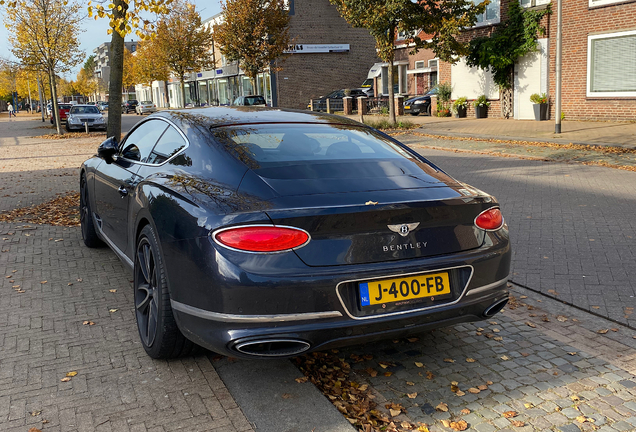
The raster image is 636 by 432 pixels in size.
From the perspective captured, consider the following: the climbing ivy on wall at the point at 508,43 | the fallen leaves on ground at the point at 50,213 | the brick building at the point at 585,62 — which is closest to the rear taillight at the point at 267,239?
the fallen leaves on ground at the point at 50,213

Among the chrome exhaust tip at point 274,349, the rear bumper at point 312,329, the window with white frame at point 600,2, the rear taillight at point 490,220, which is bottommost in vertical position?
the chrome exhaust tip at point 274,349

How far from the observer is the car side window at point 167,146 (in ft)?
12.9

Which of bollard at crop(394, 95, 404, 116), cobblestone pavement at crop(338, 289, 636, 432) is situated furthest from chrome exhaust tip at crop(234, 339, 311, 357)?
bollard at crop(394, 95, 404, 116)

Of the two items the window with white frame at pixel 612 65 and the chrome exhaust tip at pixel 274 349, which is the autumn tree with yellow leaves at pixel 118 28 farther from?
the window with white frame at pixel 612 65

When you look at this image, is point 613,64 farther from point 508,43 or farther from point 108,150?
point 108,150

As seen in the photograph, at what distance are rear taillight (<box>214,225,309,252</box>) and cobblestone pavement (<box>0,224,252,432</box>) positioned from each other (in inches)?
34.4

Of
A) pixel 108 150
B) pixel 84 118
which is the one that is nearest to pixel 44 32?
pixel 84 118

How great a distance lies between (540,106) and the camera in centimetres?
2359

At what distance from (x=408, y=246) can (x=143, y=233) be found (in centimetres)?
167

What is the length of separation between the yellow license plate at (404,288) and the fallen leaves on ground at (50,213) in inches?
236

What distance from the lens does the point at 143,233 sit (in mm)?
3686

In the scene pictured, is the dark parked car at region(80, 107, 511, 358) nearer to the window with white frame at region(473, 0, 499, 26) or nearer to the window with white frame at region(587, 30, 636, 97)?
the window with white frame at region(587, 30, 636, 97)

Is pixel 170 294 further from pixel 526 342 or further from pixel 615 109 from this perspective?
pixel 615 109

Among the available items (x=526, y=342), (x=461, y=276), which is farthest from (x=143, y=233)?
(x=526, y=342)
